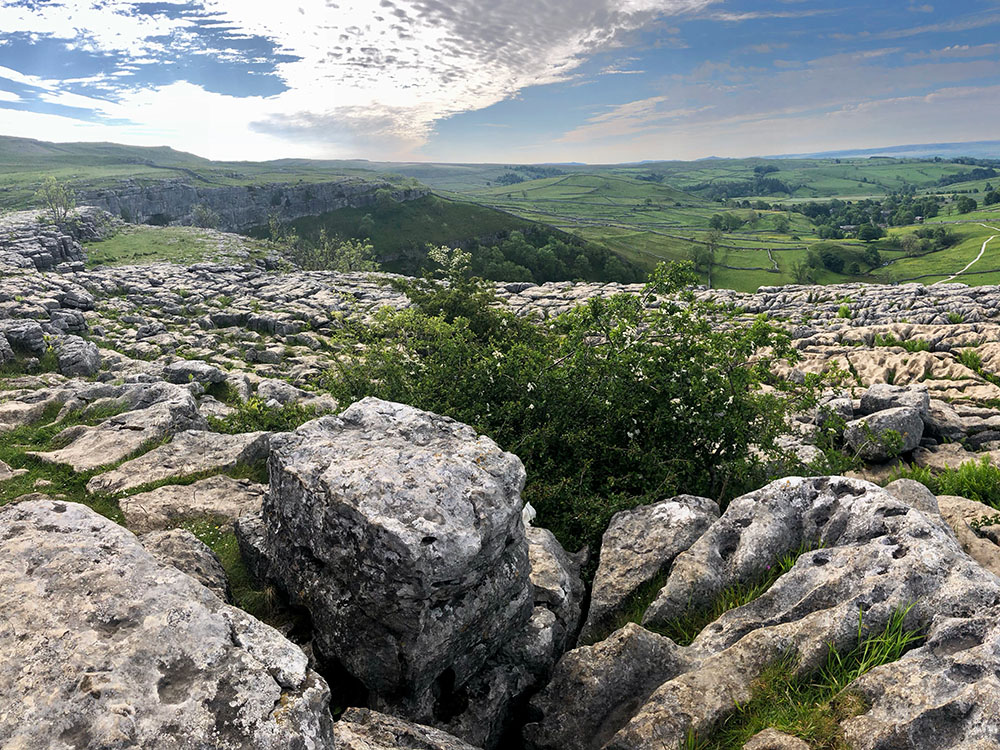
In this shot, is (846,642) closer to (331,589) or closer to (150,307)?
(331,589)

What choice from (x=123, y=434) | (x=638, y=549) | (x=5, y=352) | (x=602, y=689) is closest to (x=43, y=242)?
(x=5, y=352)

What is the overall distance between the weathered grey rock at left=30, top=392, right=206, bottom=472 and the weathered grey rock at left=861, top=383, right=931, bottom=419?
108 ft

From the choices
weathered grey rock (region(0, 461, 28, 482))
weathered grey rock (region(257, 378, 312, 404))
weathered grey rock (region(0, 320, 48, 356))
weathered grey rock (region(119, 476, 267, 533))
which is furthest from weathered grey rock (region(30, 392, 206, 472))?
weathered grey rock (region(0, 320, 48, 356))

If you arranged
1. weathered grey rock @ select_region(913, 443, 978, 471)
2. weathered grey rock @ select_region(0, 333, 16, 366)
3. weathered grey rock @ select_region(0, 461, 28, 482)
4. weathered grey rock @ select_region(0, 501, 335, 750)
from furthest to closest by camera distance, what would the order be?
1. weathered grey rock @ select_region(0, 333, 16, 366)
2. weathered grey rock @ select_region(913, 443, 978, 471)
3. weathered grey rock @ select_region(0, 461, 28, 482)
4. weathered grey rock @ select_region(0, 501, 335, 750)

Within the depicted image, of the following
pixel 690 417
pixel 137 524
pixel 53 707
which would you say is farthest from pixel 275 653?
pixel 690 417

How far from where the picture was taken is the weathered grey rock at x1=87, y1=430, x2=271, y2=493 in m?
16.1

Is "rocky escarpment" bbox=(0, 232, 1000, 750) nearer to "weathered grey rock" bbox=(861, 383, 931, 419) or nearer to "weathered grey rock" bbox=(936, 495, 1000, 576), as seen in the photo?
"weathered grey rock" bbox=(936, 495, 1000, 576)

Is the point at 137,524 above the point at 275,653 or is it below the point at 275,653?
below

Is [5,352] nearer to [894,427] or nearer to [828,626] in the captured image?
[828,626]

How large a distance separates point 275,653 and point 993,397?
143ft

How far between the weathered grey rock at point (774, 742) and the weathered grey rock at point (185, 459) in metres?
15.2

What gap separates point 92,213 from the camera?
138125 millimetres

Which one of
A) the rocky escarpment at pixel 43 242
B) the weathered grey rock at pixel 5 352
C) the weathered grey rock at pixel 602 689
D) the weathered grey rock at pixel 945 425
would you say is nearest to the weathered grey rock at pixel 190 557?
the weathered grey rock at pixel 602 689

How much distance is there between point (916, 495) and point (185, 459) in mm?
21385
